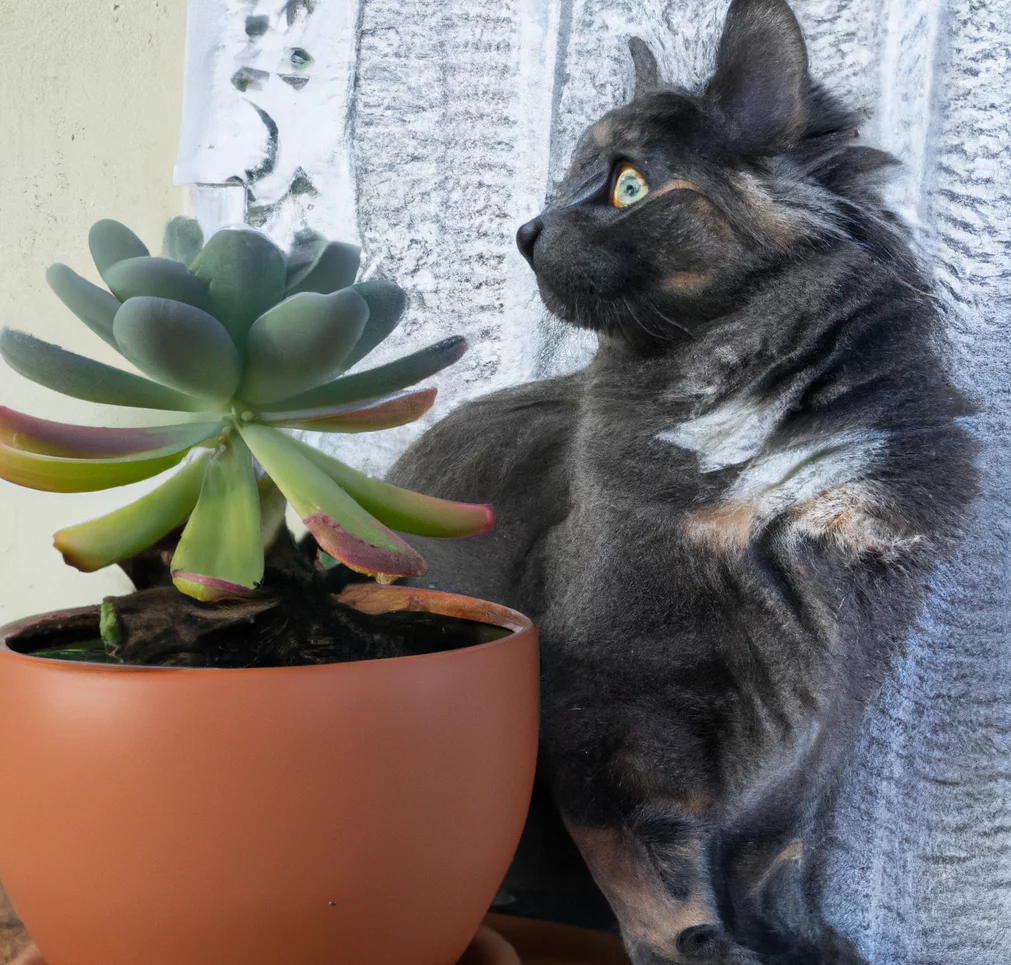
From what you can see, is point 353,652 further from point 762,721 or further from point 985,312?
point 985,312

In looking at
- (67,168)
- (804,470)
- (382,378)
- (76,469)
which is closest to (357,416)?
(382,378)

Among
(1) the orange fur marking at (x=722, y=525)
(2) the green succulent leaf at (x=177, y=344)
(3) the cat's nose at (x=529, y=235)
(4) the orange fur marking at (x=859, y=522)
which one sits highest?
(3) the cat's nose at (x=529, y=235)

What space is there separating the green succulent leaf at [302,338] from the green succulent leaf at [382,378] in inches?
0.9

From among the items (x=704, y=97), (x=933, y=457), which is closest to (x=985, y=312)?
(x=933, y=457)

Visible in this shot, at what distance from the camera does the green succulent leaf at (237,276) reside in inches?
16.3

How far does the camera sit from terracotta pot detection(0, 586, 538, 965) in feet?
1.18

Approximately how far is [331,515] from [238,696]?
79mm

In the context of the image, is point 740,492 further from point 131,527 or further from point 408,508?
point 131,527

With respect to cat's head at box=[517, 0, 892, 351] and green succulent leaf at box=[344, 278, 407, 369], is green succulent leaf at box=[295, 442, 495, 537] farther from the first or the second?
cat's head at box=[517, 0, 892, 351]

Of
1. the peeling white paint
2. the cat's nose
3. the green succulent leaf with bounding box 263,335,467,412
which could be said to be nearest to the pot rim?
the green succulent leaf with bounding box 263,335,467,412

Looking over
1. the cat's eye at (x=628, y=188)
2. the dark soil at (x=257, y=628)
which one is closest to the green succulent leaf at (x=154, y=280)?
the dark soil at (x=257, y=628)

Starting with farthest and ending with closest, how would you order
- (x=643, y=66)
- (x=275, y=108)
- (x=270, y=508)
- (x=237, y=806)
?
(x=275, y=108) < (x=643, y=66) < (x=270, y=508) < (x=237, y=806)

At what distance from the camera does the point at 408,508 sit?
1.41ft

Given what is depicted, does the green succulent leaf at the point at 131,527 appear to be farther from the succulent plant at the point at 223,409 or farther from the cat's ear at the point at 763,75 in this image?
the cat's ear at the point at 763,75
